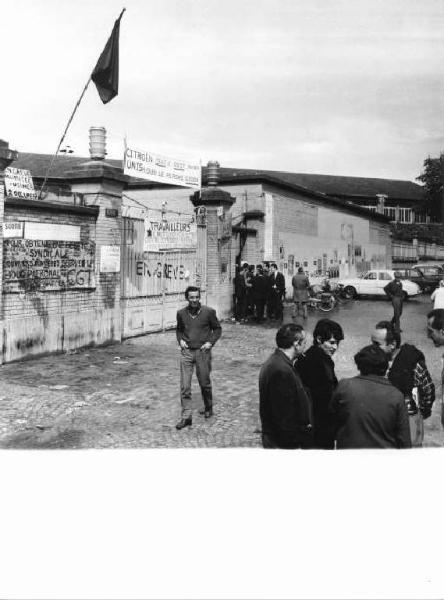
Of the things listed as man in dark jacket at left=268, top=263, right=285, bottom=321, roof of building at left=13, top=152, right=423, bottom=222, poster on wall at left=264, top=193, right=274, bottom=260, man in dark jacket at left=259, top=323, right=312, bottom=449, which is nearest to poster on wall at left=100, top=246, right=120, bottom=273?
man in dark jacket at left=268, top=263, right=285, bottom=321

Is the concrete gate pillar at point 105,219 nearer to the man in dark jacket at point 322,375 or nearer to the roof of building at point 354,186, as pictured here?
the man in dark jacket at point 322,375

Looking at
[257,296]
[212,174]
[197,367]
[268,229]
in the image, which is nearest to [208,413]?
[197,367]

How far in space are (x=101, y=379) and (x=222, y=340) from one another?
361 cm

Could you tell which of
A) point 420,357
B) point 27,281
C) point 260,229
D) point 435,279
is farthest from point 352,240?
point 420,357

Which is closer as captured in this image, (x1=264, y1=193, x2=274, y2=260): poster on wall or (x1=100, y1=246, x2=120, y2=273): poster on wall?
(x1=100, y1=246, x2=120, y2=273): poster on wall

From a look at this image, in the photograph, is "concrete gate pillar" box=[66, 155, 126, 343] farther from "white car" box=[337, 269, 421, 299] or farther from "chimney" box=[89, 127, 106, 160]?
"white car" box=[337, 269, 421, 299]

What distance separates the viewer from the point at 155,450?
4512mm

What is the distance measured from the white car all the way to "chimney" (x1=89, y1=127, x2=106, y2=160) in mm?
11781

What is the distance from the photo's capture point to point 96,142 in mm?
9727

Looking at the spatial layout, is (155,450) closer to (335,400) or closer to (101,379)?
(335,400)

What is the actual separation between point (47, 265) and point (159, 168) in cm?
254

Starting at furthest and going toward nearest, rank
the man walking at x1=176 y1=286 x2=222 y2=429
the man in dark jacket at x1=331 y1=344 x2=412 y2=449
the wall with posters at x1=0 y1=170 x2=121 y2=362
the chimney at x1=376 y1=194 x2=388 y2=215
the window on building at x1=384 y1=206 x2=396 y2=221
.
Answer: the window on building at x1=384 y1=206 x2=396 y2=221 → the chimney at x1=376 y1=194 x2=388 y2=215 → the wall with posters at x1=0 y1=170 x2=121 y2=362 → the man walking at x1=176 y1=286 x2=222 y2=429 → the man in dark jacket at x1=331 y1=344 x2=412 y2=449

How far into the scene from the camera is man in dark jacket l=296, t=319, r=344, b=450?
3980 mm

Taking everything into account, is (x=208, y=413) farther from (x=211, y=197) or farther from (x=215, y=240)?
(x=211, y=197)
